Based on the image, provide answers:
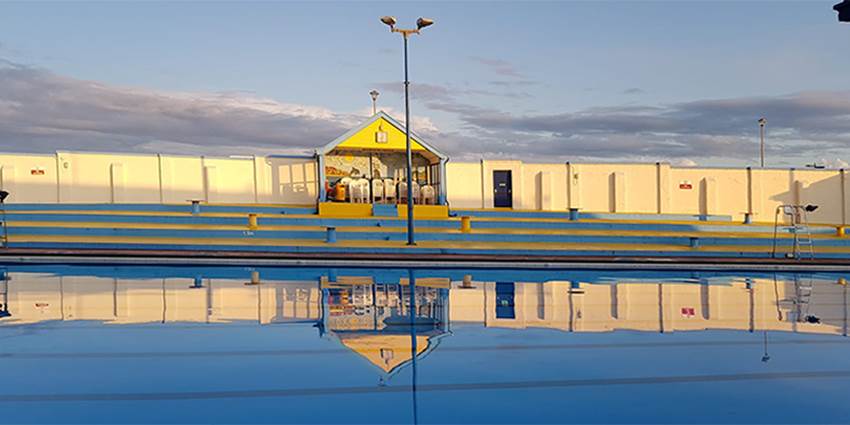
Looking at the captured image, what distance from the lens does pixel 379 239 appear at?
21516mm

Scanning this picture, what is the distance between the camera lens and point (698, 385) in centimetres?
587

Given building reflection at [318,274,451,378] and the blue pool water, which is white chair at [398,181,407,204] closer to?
building reflection at [318,274,451,378]

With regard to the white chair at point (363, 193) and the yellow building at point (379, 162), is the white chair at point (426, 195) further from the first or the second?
the white chair at point (363, 193)

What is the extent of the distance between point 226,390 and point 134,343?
7.98ft

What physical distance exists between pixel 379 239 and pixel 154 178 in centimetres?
1232

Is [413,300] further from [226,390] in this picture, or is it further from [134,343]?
[226,390]

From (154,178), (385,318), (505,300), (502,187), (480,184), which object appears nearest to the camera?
(385,318)

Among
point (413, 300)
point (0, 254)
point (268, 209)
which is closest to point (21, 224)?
point (0, 254)

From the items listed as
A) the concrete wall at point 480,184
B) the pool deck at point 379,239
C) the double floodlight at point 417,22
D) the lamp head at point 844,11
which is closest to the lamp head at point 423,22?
the double floodlight at point 417,22

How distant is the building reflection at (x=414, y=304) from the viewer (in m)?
8.58

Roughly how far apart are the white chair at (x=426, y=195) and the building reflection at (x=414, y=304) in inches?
504

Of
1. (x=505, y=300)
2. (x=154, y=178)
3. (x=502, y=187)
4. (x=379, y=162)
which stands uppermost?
(x=379, y=162)

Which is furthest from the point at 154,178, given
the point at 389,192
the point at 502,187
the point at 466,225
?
the point at 502,187

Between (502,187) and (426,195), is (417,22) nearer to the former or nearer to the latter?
(426,195)
